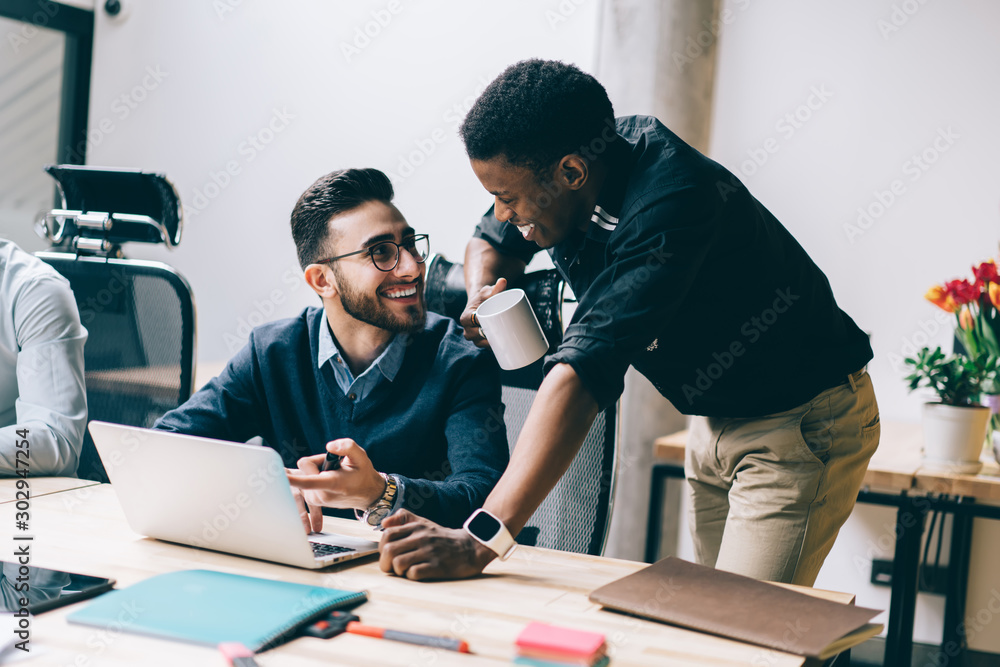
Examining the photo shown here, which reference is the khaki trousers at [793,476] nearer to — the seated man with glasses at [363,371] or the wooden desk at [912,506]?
the seated man with glasses at [363,371]

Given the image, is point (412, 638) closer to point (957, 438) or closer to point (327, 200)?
point (327, 200)

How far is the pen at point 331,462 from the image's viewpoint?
121cm

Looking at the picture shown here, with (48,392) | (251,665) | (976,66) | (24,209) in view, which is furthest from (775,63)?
(24,209)

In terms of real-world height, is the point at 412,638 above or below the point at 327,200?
below

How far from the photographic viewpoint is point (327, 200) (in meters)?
1.65

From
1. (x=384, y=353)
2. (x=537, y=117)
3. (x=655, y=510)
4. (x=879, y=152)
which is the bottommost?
(x=655, y=510)

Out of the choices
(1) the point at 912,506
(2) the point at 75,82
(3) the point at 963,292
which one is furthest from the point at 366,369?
(2) the point at 75,82

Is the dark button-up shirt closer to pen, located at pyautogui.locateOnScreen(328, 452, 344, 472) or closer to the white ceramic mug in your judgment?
the white ceramic mug

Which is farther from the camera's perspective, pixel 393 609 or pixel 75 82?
pixel 75 82

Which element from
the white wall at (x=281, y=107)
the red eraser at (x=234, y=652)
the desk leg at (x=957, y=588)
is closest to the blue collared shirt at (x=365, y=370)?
the red eraser at (x=234, y=652)

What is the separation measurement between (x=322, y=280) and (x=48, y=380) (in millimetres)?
559

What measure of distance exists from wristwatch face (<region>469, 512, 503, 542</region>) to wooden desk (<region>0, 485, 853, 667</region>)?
5cm

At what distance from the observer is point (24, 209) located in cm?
350

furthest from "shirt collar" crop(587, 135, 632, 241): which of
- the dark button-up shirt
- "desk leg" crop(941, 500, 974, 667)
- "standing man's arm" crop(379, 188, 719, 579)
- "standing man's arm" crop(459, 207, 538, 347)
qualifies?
"desk leg" crop(941, 500, 974, 667)
